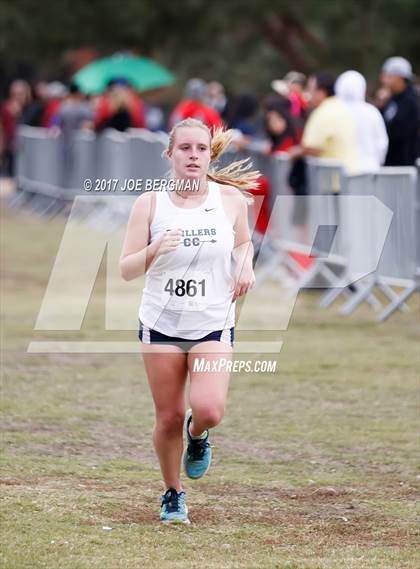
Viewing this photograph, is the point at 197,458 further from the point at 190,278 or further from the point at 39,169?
the point at 39,169

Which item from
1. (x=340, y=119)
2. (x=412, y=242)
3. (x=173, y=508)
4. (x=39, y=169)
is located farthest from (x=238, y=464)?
(x=39, y=169)

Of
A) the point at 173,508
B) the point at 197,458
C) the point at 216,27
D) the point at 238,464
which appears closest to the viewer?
the point at 173,508

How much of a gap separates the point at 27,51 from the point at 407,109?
34.7 meters

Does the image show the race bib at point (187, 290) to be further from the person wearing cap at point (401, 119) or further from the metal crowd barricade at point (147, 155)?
the metal crowd barricade at point (147, 155)

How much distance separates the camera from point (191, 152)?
6.43 m

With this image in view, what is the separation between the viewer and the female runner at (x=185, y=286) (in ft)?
21.0

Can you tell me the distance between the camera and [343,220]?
13.8 meters

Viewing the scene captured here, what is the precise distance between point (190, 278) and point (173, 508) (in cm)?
105

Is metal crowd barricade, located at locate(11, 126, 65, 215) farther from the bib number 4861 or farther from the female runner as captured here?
the bib number 4861

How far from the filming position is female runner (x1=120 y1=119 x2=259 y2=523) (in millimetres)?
6395

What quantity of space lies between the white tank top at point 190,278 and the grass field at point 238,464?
92 centimetres

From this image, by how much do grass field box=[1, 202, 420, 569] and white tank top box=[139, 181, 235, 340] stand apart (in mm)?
922

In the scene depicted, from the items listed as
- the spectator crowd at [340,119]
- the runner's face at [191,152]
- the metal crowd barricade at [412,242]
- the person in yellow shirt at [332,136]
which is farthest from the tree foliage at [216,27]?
the runner's face at [191,152]

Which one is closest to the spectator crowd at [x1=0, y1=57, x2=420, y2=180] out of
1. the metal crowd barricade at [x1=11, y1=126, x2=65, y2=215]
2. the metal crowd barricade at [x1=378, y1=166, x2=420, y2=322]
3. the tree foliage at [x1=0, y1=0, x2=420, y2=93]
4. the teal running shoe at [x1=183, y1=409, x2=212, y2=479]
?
the metal crowd barricade at [x1=378, y1=166, x2=420, y2=322]
